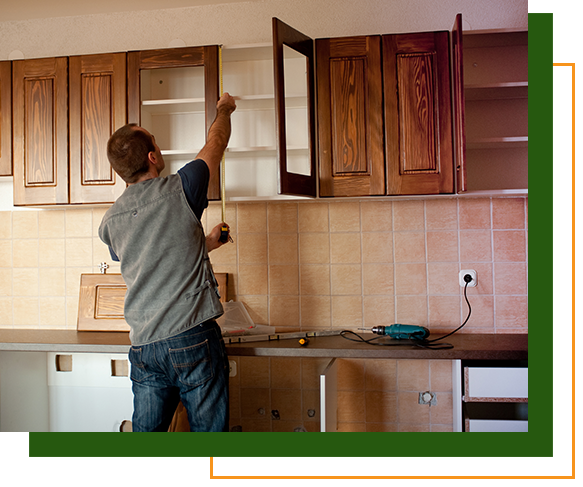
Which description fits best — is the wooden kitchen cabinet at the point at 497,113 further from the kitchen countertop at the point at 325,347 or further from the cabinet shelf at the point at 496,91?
the kitchen countertop at the point at 325,347

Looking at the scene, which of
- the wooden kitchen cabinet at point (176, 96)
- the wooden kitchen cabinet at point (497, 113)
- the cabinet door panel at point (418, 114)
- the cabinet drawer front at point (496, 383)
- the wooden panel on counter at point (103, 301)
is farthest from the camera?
the wooden panel on counter at point (103, 301)

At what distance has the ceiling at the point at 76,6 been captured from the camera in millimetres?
2525

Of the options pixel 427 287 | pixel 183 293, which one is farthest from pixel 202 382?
pixel 427 287

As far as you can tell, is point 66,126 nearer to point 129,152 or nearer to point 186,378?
point 129,152

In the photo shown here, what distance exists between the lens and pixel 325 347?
201cm

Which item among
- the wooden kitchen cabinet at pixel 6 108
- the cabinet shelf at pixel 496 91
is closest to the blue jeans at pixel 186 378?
the wooden kitchen cabinet at pixel 6 108

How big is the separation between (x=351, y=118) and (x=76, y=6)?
5.33 ft

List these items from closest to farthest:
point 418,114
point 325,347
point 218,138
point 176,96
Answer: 1. point 218,138
2. point 325,347
3. point 418,114
4. point 176,96

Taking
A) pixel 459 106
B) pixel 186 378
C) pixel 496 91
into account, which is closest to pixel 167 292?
pixel 186 378

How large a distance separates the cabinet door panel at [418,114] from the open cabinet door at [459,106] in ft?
0.17

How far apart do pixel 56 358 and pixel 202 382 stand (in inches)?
47.3

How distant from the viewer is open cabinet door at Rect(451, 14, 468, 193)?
78.0 inches

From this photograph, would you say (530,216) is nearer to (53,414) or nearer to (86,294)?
(86,294)

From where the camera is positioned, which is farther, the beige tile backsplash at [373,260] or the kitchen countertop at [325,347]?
the beige tile backsplash at [373,260]
